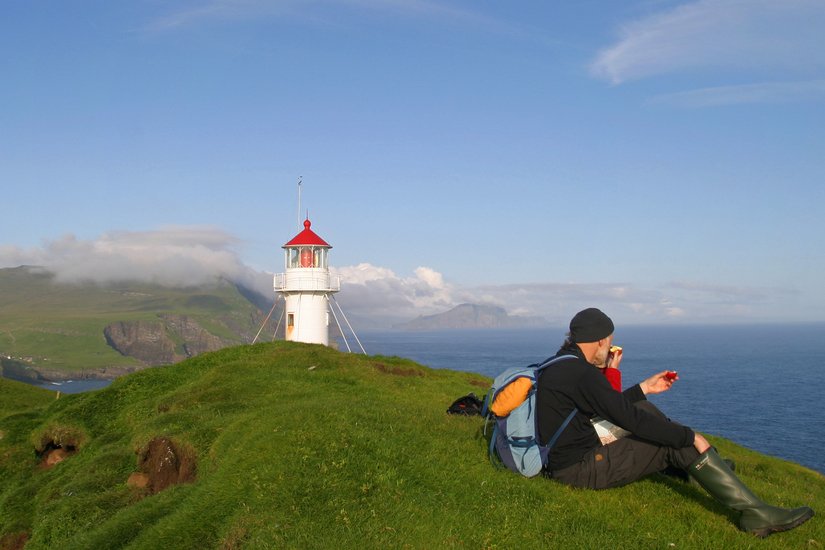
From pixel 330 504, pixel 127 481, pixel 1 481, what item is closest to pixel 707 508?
pixel 330 504

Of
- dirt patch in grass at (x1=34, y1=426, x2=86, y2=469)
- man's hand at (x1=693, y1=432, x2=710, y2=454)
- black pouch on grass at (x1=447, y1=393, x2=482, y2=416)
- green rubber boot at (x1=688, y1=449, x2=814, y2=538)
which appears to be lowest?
dirt patch in grass at (x1=34, y1=426, x2=86, y2=469)

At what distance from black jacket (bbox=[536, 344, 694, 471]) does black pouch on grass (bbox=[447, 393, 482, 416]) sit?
21.6ft

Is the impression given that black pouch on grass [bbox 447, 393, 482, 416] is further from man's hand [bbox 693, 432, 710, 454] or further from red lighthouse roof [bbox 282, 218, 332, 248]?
red lighthouse roof [bbox 282, 218, 332, 248]

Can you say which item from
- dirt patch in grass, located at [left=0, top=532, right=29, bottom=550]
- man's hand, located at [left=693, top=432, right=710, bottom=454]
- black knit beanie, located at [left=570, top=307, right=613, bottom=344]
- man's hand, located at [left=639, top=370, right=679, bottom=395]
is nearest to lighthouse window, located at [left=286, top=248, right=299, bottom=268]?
dirt patch in grass, located at [left=0, top=532, right=29, bottom=550]

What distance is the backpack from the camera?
959cm

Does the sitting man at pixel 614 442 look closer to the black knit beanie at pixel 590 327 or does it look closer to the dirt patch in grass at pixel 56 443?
the black knit beanie at pixel 590 327

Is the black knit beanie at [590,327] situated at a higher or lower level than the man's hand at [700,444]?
higher

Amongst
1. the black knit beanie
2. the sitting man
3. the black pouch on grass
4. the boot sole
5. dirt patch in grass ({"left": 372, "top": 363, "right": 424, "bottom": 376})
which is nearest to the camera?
the boot sole

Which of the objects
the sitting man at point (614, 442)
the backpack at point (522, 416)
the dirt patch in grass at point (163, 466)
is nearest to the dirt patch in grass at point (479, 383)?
the dirt patch in grass at point (163, 466)

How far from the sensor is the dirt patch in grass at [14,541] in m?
16.1

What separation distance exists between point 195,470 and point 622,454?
9613 mm

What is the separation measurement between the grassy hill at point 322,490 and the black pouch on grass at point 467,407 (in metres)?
0.58

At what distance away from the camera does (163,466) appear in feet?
50.3

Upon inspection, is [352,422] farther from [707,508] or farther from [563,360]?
[707,508]
